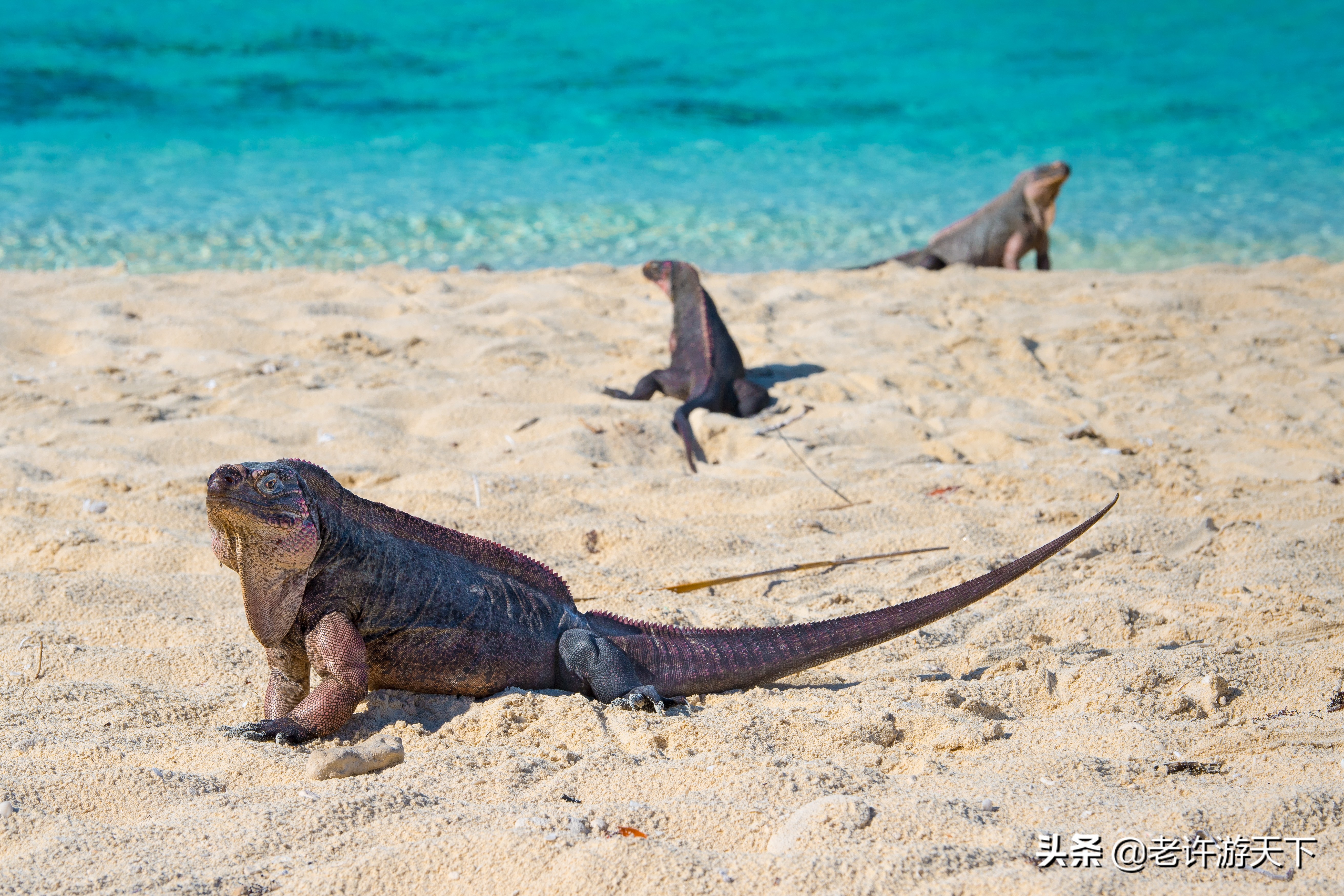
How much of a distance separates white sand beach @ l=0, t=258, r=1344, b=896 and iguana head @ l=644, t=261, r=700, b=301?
0.38 m

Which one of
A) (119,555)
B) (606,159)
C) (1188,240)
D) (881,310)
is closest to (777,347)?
(881,310)

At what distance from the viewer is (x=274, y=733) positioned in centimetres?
231

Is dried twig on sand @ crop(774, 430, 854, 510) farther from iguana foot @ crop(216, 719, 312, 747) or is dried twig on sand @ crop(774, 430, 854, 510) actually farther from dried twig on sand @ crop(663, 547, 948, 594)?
iguana foot @ crop(216, 719, 312, 747)

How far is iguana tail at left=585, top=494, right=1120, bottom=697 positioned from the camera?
104 inches

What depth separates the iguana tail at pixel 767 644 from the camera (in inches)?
104

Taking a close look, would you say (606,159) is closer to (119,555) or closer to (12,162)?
(12,162)

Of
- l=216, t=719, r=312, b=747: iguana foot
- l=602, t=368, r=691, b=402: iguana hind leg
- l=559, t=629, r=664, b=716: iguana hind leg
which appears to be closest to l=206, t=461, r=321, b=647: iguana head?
l=216, t=719, r=312, b=747: iguana foot

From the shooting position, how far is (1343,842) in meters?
1.81

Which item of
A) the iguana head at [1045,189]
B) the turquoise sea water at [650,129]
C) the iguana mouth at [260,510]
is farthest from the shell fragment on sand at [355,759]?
the iguana head at [1045,189]

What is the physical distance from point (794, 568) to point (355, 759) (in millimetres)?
1622

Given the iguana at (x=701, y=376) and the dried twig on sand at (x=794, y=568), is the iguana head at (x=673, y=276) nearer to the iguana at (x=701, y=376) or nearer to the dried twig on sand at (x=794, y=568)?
the iguana at (x=701, y=376)

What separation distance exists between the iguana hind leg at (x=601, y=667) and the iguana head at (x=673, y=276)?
149 inches

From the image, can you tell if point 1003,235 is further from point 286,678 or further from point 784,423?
point 286,678

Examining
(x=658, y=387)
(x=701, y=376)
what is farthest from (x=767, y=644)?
(x=658, y=387)
